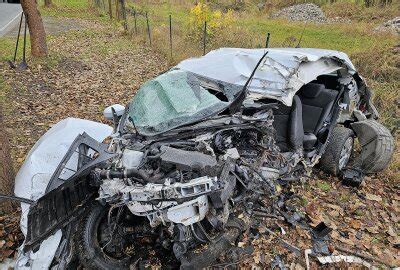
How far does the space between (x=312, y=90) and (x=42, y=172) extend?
3624 mm

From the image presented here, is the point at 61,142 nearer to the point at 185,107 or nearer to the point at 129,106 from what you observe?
the point at 129,106

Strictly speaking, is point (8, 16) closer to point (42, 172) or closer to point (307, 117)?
point (42, 172)

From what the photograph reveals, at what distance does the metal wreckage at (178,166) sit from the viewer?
2.82 m

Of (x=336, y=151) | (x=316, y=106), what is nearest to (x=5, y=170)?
(x=316, y=106)

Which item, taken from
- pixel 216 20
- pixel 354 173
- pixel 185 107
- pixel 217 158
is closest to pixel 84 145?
pixel 185 107

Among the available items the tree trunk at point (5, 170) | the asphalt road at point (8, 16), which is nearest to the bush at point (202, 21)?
the asphalt road at point (8, 16)

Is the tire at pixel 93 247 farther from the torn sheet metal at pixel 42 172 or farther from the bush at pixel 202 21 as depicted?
the bush at pixel 202 21

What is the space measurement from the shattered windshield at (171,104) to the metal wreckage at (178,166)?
0.01 metres

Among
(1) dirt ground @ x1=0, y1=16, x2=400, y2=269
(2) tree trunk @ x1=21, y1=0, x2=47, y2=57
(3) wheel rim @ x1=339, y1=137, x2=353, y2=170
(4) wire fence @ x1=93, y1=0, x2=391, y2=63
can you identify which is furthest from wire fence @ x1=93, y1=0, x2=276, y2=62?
(3) wheel rim @ x1=339, y1=137, x2=353, y2=170

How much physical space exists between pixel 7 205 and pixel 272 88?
135 inches

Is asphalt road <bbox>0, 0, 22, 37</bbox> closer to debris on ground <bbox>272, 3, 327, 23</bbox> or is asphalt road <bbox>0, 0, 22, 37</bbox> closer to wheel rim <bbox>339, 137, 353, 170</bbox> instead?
wheel rim <bbox>339, 137, 353, 170</bbox>

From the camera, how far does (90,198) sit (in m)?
3.26

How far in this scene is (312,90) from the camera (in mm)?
4715

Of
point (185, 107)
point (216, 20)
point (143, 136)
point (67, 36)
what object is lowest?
point (67, 36)
